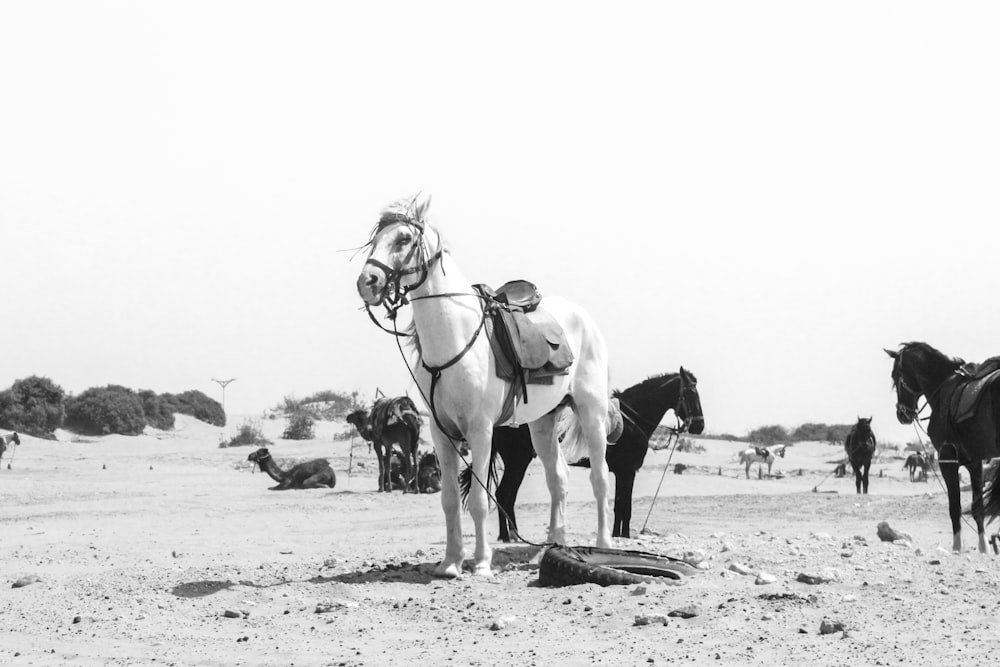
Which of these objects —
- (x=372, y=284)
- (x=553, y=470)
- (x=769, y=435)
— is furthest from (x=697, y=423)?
(x=769, y=435)

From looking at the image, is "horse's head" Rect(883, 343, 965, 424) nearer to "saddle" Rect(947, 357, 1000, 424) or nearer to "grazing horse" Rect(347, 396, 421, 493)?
"saddle" Rect(947, 357, 1000, 424)

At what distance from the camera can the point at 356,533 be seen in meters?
12.5

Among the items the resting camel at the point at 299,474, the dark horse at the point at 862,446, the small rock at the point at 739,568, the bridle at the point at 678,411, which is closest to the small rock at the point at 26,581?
the small rock at the point at 739,568

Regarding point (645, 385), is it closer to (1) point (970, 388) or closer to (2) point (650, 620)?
(1) point (970, 388)

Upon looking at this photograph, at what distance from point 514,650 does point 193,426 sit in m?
39.5

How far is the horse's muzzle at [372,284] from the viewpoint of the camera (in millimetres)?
7535

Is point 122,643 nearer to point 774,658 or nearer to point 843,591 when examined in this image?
point 774,658

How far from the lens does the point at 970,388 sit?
1111cm

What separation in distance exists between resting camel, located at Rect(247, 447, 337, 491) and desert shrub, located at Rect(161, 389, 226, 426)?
25037mm

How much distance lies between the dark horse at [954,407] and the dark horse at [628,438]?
2.36 m

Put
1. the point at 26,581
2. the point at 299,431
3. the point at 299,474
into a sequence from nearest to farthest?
the point at 26,581 → the point at 299,474 → the point at 299,431

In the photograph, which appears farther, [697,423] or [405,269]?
[697,423]

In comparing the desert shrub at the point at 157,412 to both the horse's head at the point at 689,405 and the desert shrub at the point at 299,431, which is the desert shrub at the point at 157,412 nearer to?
the desert shrub at the point at 299,431

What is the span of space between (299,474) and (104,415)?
63.7ft
